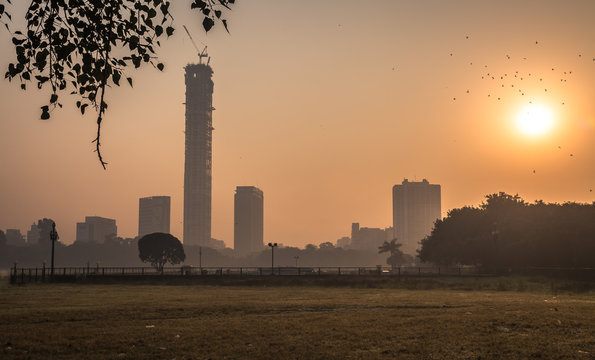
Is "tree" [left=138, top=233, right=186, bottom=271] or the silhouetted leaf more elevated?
the silhouetted leaf

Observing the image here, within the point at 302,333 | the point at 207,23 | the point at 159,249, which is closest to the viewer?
the point at 207,23


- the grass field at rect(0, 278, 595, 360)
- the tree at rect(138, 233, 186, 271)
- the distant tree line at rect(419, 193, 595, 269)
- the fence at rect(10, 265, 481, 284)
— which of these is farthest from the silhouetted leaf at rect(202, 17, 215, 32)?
the tree at rect(138, 233, 186, 271)

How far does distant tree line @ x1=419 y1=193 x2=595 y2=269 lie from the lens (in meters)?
66.8

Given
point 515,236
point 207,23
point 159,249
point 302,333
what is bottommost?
point 302,333

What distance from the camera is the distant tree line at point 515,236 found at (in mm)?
66812

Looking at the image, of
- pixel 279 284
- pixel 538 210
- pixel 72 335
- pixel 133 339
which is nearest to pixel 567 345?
pixel 133 339

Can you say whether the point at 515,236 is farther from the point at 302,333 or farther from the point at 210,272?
the point at 302,333

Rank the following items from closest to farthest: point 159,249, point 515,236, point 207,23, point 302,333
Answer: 1. point 207,23
2. point 302,333
3. point 515,236
4. point 159,249

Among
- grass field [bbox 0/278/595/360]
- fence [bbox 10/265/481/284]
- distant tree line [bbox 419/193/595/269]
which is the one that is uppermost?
distant tree line [bbox 419/193/595/269]

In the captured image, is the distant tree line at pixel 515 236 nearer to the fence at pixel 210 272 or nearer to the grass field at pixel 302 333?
the fence at pixel 210 272

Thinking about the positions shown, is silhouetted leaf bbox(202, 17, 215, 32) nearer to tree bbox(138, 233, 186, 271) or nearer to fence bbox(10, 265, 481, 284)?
fence bbox(10, 265, 481, 284)

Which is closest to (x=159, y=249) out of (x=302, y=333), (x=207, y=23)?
(x=302, y=333)

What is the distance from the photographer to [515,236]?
76.0 metres

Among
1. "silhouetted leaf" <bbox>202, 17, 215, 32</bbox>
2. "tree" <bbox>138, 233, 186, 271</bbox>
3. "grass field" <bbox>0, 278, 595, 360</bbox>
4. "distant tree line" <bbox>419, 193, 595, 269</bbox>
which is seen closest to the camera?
"silhouetted leaf" <bbox>202, 17, 215, 32</bbox>
